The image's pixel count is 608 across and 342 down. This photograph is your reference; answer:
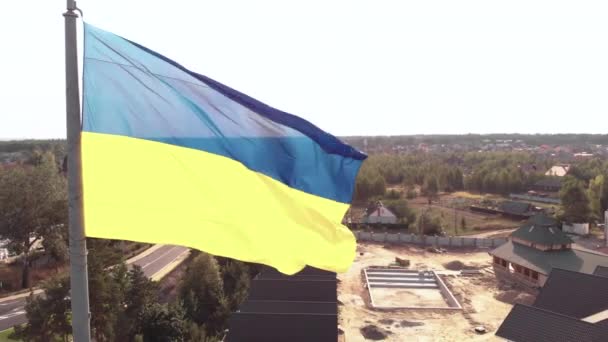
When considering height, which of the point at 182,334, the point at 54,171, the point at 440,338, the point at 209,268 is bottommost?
the point at 440,338

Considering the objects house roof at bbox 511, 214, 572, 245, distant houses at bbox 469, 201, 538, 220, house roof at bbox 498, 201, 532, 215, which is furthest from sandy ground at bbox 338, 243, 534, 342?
house roof at bbox 498, 201, 532, 215

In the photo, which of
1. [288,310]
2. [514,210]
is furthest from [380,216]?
[288,310]

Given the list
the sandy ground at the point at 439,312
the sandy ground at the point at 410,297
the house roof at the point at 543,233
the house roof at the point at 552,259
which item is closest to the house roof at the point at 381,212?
the sandy ground at the point at 439,312

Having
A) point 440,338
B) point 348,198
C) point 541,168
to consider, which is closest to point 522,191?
point 541,168

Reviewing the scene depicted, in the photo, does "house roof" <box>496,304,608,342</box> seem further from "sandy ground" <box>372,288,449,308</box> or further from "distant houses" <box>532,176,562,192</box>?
"distant houses" <box>532,176,562,192</box>

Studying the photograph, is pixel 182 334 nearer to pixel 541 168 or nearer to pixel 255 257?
pixel 255 257
